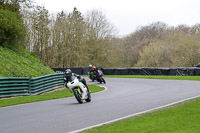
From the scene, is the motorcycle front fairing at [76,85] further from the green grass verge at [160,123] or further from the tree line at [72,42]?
the tree line at [72,42]

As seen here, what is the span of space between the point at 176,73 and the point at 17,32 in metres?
19.5

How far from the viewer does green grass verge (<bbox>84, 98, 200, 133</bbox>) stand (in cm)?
656

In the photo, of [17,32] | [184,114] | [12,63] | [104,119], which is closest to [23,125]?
[104,119]

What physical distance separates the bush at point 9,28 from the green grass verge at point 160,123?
19905 mm

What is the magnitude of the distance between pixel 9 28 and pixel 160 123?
21.9 meters

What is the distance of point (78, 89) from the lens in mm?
12703

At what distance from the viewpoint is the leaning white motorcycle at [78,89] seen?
12.5 meters

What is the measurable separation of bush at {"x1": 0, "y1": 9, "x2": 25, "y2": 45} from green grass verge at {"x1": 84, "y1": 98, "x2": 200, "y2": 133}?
784 inches

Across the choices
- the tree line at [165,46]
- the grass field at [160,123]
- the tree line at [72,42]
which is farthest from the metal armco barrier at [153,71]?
the grass field at [160,123]

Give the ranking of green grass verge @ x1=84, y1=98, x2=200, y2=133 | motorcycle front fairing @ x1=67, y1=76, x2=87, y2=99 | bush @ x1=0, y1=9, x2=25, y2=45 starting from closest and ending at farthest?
1. green grass verge @ x1=84, y1=98, x2=200, y2=133
2. motorcycle front fairing @ x1=67, y1=76, x2=87, y2=99
3. bush @ x1=0, y1=9, x2=25, y2=45

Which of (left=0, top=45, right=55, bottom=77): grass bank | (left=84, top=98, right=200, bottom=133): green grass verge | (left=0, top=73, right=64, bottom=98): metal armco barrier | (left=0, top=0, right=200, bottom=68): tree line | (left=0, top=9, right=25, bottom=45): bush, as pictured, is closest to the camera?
(left=84, top=98, right=200, bottom=133): green grass verge

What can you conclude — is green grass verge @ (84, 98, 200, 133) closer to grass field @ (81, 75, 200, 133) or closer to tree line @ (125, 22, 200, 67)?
grass field @ (81, 75, 200, 133)

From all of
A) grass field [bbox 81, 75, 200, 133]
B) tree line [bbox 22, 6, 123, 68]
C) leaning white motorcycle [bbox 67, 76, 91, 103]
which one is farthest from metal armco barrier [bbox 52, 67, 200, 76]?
grass field [bbox 81, 75, 200, 133]

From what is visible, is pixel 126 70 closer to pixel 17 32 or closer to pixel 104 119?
pixel 17 32
